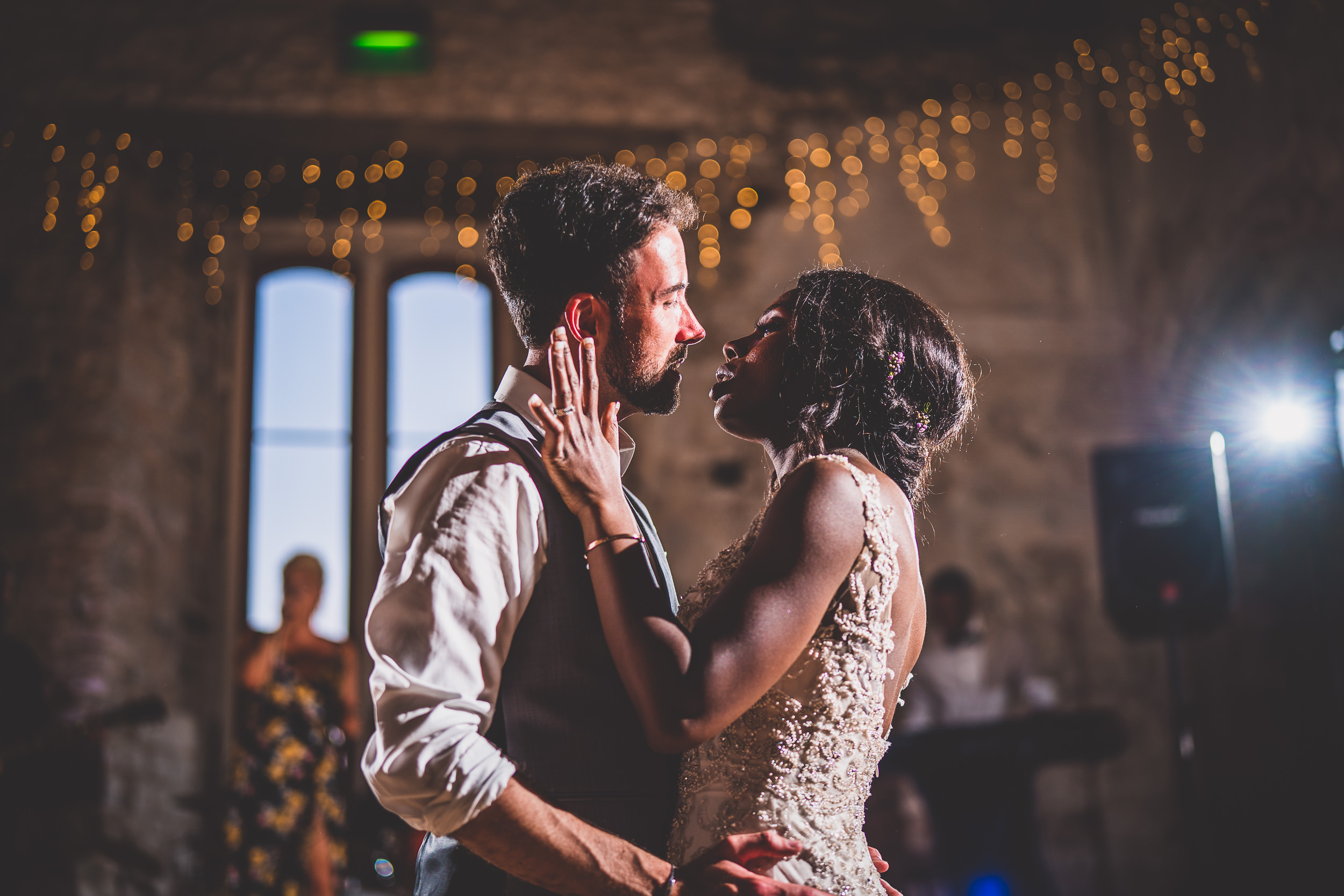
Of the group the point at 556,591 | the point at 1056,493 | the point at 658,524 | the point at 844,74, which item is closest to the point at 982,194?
the point at 844,74

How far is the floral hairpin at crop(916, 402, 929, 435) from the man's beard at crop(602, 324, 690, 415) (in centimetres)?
37

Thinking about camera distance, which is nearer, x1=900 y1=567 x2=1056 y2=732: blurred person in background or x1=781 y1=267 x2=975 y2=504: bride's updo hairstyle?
x1=781 y1=267 x2=975 y2=504: bride's updo hairstyle

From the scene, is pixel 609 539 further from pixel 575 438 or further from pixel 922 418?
pixel 922 418

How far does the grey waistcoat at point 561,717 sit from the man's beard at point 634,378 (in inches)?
10.7

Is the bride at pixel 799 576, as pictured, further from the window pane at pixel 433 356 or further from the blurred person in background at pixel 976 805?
the window pane at pixel 433 356

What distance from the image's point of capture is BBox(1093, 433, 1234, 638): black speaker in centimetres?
407

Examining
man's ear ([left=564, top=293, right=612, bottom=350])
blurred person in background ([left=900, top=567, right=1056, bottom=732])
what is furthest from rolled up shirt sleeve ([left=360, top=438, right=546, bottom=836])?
blurred person in background ([left=900, top=567, right=1056, bottom=732])

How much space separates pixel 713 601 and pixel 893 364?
1.73 ft

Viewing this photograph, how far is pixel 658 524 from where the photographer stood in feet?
17.5

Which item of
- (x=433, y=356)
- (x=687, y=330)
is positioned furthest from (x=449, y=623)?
(x=433, y=356)

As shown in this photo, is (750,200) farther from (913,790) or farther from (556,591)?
(556,591)

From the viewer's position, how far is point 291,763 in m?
4.50

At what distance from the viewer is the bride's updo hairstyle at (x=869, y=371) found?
1638 millimetres

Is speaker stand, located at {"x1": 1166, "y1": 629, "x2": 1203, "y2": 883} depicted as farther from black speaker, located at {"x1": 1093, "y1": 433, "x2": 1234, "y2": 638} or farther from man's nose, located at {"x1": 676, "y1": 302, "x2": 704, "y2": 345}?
man's nose, located at {"x1": 676, "y1": 302, "x2": 704, "y2": 345}
